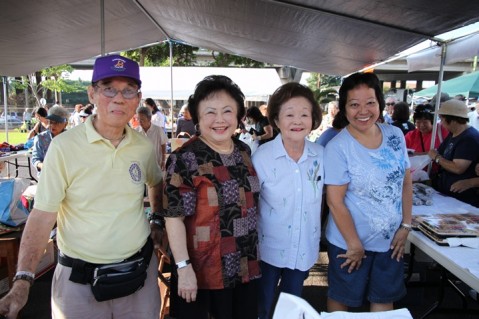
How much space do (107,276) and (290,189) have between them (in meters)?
0.93

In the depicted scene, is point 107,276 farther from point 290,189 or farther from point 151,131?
point 151,131

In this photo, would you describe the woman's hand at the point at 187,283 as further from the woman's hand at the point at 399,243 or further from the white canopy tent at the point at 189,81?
the white canopy tent at the point at 189,81

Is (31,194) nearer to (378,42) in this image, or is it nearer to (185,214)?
(185,214)

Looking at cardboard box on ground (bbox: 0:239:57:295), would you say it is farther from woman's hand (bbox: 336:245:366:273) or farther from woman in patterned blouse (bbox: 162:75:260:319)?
woman's hand (bbox: 336:245:366:273)

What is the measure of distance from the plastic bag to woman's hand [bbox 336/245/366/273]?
91.5 inches

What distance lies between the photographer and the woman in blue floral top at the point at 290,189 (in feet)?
5.44

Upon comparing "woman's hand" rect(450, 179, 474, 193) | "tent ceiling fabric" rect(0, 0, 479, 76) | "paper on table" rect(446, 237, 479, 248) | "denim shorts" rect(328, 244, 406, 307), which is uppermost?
"tent ceiling fabric" rect(0, 0, 479, 76)

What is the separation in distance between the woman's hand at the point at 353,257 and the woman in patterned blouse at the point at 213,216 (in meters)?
0.56

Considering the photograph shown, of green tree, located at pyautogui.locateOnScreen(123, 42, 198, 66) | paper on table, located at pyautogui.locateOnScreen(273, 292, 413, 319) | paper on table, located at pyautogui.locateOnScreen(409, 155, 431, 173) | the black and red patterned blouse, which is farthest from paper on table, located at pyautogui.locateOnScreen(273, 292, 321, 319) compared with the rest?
green tree, located at pyautogui.locateOnScreen(123, 42, 198, 66)

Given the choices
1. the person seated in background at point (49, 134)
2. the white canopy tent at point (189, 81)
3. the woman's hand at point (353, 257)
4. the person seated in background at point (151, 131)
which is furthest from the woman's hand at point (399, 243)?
the white canopy tent at point (189, 81)

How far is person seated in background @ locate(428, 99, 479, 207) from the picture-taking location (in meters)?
2.95

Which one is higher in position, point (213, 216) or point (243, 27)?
point (243, 27)

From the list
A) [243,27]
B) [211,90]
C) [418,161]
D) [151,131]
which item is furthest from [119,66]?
[151,131]

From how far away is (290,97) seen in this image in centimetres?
170
